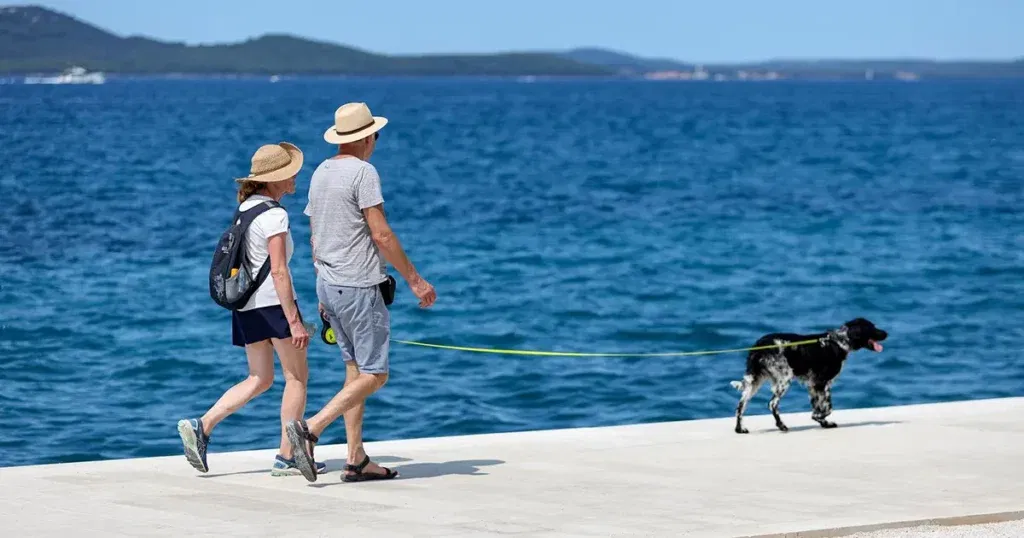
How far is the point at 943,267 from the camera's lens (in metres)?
27.6

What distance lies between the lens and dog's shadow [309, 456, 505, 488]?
9234mm

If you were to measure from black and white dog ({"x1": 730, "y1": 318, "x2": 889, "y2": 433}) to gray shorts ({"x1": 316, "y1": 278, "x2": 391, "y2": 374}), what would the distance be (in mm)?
2971

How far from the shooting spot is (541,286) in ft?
82.7

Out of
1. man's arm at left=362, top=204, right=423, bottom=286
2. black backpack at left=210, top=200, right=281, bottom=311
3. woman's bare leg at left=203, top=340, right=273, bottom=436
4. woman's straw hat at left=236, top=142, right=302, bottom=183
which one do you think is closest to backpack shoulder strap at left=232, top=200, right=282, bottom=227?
black backpack at left=210, top=200, right=281, bottom=311

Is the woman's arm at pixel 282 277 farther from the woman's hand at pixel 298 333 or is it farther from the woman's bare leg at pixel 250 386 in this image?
the woman's bare leg at pixel 250 386

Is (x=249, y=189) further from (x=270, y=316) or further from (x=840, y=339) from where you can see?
(x=840, y=339)

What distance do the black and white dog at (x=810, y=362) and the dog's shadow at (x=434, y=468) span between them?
1978mm

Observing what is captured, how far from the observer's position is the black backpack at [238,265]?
8.67 metres

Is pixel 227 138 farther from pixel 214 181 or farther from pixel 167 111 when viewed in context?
pixel 167 111

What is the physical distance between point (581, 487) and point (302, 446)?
4.78 ft

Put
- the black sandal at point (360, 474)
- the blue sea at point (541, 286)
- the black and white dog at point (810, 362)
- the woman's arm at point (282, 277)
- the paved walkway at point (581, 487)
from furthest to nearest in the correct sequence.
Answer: the blue sea at point (541, 286) → the black and white dog at point (810, 362) → the black sandal at point (360, 474) → the woman's arm at point (282, 277) → the paved walkway at point (581, 487)

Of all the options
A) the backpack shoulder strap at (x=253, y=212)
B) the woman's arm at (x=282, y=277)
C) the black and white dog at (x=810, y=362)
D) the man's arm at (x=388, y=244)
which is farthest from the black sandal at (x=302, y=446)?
the black and white dog at (x=810, y=362)

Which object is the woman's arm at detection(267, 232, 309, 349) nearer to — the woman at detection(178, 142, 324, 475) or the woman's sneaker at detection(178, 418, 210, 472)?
the woman at detection(178, 142, 324, 475)

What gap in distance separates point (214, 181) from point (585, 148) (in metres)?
24.8
